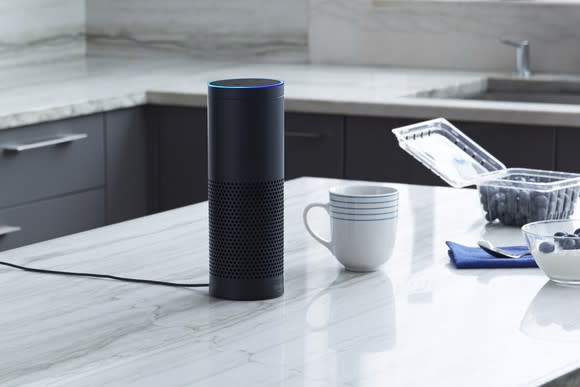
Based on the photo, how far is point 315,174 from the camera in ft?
10.9

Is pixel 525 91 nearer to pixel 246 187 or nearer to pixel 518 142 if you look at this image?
pixel 518 142

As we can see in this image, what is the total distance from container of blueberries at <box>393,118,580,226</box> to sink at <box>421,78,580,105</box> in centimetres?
164

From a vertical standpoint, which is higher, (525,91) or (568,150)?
(525,91)

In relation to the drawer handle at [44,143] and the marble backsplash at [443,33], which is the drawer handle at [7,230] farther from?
the marble backsplash at [443,33]

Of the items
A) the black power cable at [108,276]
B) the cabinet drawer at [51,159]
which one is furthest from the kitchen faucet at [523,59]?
the black power cable at [108,276]

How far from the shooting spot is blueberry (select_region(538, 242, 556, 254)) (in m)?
1.46

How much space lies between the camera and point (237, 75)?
12.7ft

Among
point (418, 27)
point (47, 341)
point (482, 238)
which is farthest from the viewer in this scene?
point (418, 27)

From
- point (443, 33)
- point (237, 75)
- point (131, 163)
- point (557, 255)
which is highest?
point (443, 33)

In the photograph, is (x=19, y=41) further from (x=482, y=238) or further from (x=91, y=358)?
(x=91, y=358)

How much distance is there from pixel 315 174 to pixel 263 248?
190 cm

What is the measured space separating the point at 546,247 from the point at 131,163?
2.15m

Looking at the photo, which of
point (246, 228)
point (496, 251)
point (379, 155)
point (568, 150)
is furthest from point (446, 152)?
point (379, 155)

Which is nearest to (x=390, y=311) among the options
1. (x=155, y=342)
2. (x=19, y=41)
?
(x=155, y=342)
